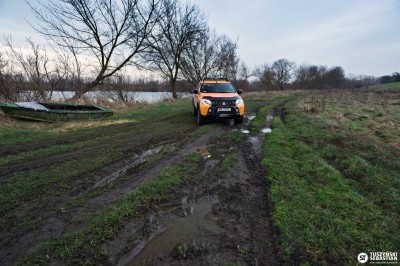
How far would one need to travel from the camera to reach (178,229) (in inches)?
133

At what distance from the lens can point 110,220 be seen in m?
3.43

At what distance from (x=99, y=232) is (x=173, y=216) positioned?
1.06m

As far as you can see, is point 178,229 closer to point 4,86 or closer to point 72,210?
point 72,210

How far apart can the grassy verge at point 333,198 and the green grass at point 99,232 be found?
2.03 metres

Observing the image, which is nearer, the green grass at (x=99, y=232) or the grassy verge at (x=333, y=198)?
the green grass at (x=99, y=232)

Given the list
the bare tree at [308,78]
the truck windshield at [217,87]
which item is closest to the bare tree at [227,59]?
the truck windshield at [217,87]

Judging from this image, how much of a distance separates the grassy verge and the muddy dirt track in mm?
318

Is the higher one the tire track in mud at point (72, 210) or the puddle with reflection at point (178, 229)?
the tire track in mud at point (72, 210)

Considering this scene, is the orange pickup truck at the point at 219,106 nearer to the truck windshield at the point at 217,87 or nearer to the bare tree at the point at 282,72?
the truck windshield at the point at 217,87

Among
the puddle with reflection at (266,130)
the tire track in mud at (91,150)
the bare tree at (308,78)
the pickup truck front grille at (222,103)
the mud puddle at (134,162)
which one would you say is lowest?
the mud puddle at (134,162)

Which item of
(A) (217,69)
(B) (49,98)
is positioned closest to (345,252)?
(B) (49,98)

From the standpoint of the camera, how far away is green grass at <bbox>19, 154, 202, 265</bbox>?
2.75m

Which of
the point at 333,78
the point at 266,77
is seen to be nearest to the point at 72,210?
A: the point at 266,77

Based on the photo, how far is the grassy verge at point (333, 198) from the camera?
302cm
